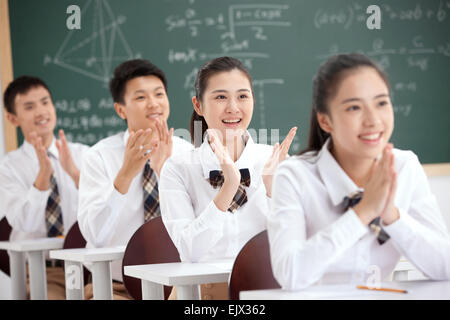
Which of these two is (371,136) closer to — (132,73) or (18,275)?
(132,73)

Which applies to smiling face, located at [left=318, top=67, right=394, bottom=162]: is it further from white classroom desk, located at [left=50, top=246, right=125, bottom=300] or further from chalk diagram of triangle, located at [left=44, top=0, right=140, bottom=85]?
chalk diagram of triangle, located at [left=44, top=0, right=140, bottom=85]

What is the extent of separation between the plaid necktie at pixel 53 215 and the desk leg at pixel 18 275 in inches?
16.2

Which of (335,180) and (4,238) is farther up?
(335,180)

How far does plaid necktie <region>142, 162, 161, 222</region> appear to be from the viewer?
317 cm

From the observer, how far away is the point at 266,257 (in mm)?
1806

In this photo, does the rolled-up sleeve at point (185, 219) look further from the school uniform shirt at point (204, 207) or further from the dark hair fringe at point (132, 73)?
the dark hair fringe at point (132, 73)

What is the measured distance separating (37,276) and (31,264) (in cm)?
7

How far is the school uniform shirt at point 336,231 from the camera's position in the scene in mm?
1482

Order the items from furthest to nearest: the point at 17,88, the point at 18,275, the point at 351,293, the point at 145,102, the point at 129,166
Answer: the point at 17,88, the point at 18,275, the point at 145,102, the point at 129,166, the point at 351,293

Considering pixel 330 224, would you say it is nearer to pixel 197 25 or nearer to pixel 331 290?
pixel 331 290

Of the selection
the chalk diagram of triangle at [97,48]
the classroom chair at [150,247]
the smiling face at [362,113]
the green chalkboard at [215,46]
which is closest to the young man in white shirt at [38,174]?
the green chalkboard at [215,46]

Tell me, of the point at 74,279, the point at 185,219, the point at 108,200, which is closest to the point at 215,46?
the point at 108,200

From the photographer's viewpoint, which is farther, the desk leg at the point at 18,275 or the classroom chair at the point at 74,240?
the desk leg at the point at 18,275

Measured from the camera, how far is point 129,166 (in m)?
3.01
